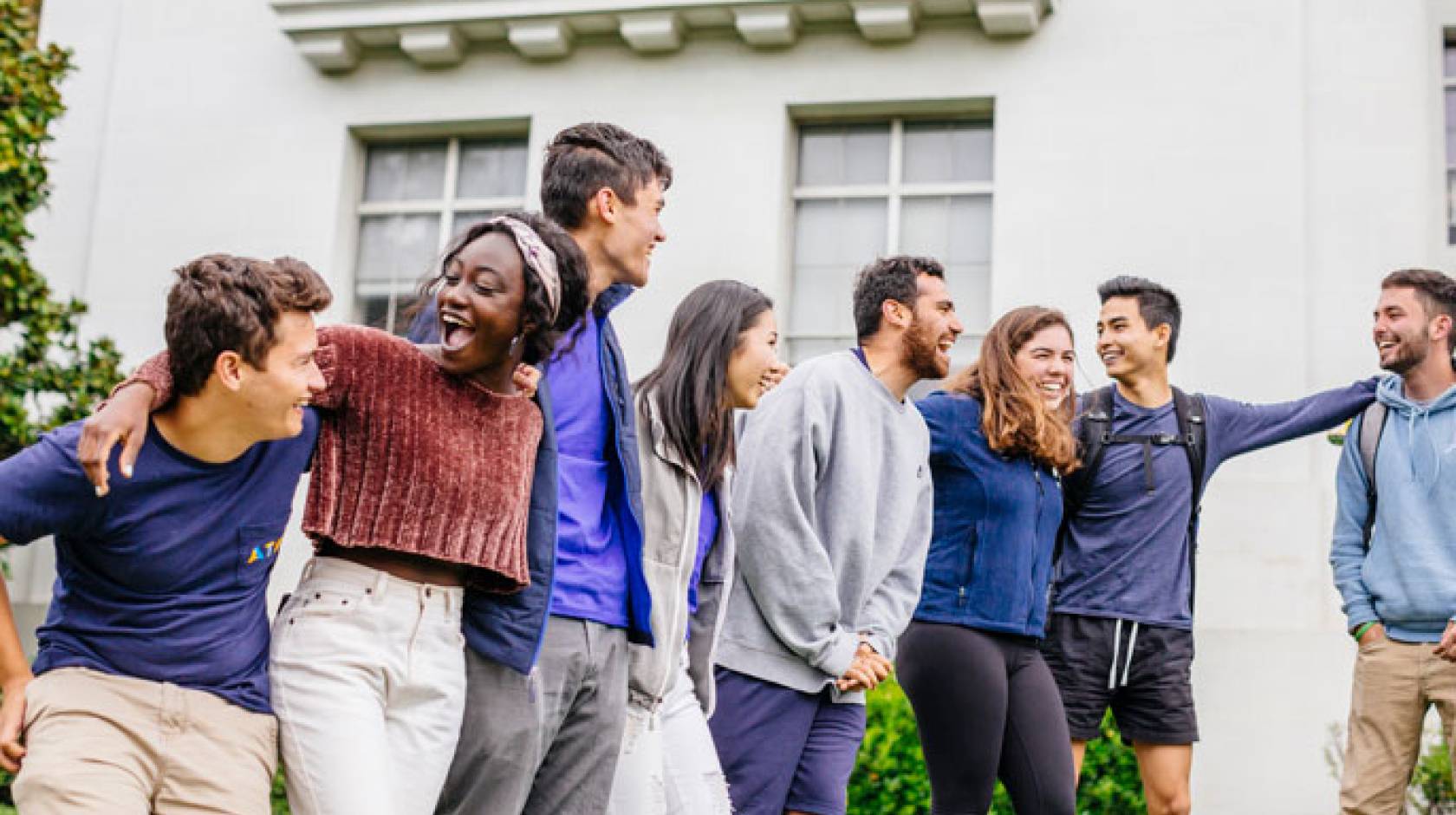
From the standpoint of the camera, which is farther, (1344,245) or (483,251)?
(1344,245)

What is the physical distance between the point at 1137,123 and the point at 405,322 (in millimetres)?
7418

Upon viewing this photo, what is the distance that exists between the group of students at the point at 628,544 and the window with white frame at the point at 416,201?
20.7ft

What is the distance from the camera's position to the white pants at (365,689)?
125 inches

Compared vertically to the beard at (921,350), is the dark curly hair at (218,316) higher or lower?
lower

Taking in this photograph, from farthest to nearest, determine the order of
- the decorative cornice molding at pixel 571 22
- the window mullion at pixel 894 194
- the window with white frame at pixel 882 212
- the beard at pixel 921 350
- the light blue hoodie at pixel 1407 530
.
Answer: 1. the window mullion at pixel 894 194
2. the window with white frame at pixel 882 212
3. the decorative cornice molding at pixel 571 22
4. the light blue hoodie at pixel 1407 530
5. the beard at pixel 921 350

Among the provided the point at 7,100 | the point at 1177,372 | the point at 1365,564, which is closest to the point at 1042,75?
the point at 1177,372

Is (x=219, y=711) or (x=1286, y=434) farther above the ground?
(x=1286, y=434)

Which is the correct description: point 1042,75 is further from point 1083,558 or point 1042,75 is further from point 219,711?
point 219,711

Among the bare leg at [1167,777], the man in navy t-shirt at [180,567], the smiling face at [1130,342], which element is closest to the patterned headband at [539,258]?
the man in navy t-shirt at [180,567]

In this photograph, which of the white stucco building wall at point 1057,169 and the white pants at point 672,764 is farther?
the white stucco building wall at point 1057,169

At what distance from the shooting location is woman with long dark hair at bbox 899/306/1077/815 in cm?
512

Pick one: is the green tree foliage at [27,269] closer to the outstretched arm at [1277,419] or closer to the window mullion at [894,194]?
the window mullion at [894,194]

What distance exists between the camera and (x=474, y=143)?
38.4 feet

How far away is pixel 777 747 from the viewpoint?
463 cm
